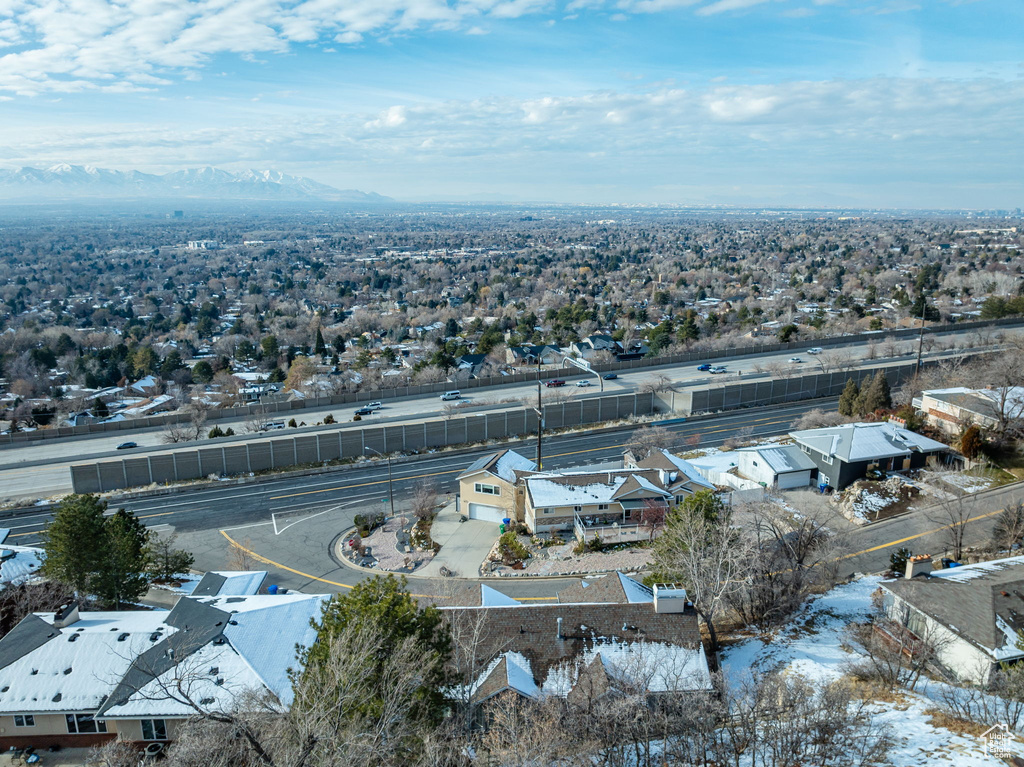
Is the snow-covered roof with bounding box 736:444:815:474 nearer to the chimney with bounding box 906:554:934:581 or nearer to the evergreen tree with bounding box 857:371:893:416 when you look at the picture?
the evergreen tree with bounding box 857:371:893:416

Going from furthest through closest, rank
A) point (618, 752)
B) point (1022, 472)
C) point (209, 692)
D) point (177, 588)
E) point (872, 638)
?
point (1022, 472), point (177, 588), point (872, 638), point (209, 692), point (618, 752)

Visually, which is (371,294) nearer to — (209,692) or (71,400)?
(71,400)

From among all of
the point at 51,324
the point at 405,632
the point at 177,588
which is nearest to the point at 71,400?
the point at 177,588

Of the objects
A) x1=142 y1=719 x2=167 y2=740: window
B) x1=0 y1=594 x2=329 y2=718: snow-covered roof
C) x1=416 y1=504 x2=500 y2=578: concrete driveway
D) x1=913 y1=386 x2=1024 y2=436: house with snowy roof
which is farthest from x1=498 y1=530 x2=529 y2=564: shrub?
x1=913 y1=386 x2=1024 y2=436: house with snowy roof

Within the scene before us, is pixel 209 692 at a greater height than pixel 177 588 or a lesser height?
greater

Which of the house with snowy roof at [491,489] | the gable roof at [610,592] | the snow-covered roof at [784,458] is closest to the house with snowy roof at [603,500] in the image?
the house with snowy roof at [491,489]

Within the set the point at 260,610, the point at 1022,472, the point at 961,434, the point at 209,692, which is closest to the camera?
the point at 209,692

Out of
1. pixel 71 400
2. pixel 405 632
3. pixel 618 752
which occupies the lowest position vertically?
pixel 71 400
